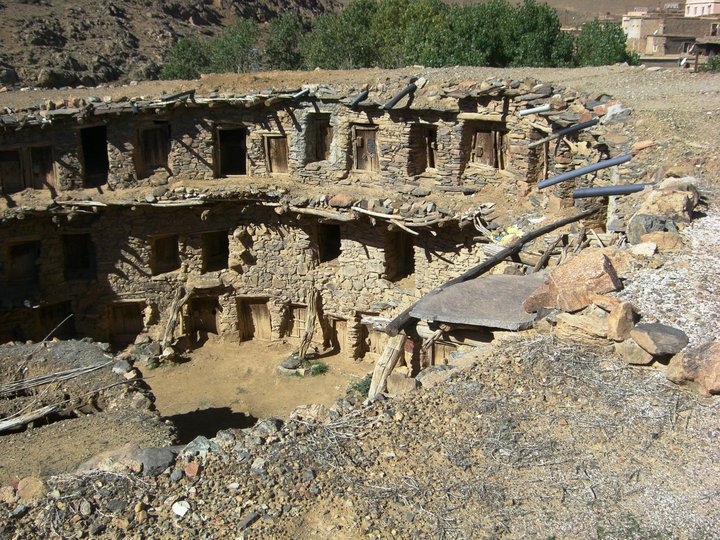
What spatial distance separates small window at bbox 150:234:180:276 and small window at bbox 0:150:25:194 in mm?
4210

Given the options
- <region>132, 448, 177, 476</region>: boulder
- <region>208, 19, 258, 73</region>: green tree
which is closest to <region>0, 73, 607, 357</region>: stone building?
<region>132, 448, 177, 476</region>: boulder

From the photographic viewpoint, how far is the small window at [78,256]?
23656mm

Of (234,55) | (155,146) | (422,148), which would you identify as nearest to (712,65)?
(422,148)

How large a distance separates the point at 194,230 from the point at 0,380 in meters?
10.1

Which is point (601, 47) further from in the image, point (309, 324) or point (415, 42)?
point (309, 324)

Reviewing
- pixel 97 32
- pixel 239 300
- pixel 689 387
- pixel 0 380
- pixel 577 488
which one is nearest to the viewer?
pixel 577 488

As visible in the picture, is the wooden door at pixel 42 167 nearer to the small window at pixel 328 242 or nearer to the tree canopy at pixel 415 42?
the small window at pixel 328 242

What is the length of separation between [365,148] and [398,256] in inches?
129

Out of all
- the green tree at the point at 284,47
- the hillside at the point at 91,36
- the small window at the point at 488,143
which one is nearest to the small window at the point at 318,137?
the small window at the point at 488,143

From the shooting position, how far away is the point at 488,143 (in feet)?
66.9

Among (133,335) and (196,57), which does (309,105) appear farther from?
(196,57)

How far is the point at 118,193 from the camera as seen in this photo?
74.9ft

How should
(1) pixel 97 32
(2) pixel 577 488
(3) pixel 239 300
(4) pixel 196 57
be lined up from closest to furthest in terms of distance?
(2) pixel 577 488 < (3) pixel 239 300 < (4) pixel 196 57 < (1) pixel 97 32

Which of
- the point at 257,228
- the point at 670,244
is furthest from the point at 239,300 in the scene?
the point at 670,244
